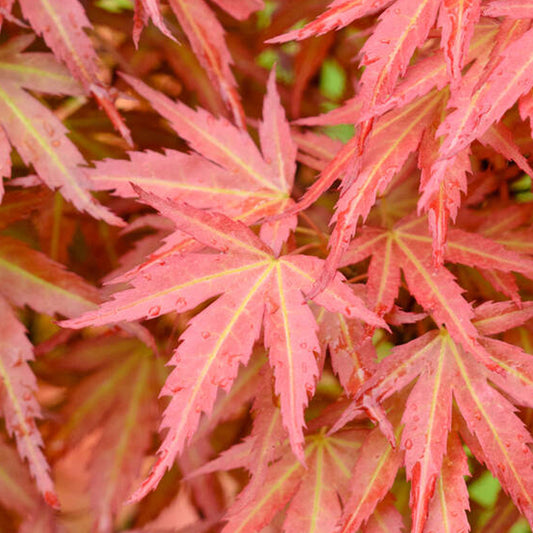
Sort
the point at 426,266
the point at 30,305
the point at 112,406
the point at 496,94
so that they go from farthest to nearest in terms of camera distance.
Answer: the point at 112,406, the point at 30,305, the point at 426,266, the point at 496,94

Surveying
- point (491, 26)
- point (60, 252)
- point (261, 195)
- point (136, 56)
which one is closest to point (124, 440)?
point (60, 252)

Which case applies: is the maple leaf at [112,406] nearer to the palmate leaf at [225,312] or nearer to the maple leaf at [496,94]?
the palmate leaf at [225,312]

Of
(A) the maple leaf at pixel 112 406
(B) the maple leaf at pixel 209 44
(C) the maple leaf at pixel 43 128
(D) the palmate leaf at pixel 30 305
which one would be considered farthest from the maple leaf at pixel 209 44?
(A) the maple leaf at pixel 112 406

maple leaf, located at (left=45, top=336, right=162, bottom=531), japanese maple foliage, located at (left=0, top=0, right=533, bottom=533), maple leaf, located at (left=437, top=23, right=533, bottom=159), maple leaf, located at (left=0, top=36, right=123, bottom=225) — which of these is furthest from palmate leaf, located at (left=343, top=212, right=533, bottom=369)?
maple leaf, located at (left=45, top=336, right=162, bottom=531)

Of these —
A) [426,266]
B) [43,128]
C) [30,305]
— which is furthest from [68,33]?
[426,266]

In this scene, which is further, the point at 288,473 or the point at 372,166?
the point at 288,473

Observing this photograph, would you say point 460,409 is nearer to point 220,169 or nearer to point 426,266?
point 426,266

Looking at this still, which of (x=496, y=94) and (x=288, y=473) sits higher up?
(x=496, y=94)
